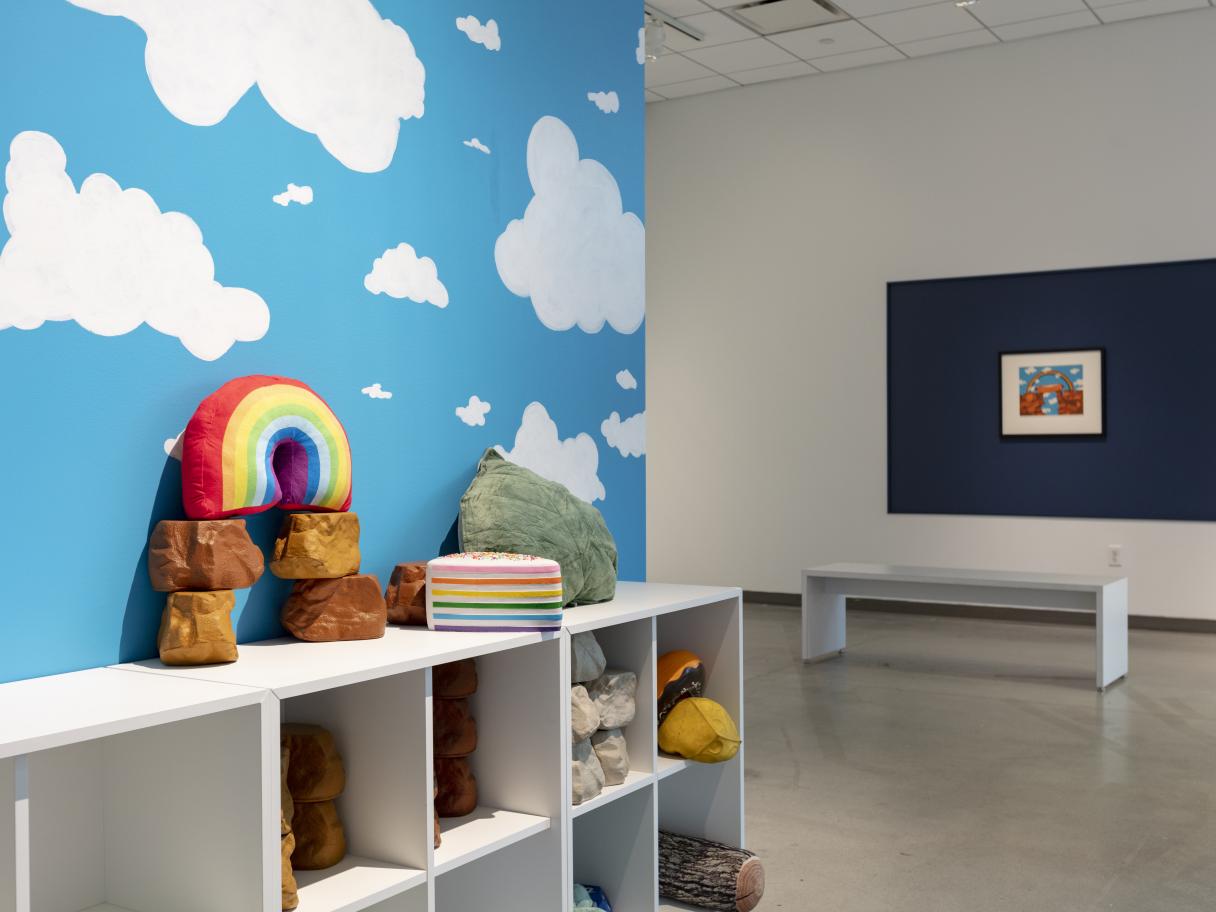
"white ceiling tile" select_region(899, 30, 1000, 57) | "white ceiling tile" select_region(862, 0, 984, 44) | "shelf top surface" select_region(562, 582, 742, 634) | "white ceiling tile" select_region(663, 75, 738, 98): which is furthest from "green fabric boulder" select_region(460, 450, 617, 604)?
"white ceiling tile" select_region(663, 75, 738, 98)

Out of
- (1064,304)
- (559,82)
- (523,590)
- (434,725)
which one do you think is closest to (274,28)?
(559,82)

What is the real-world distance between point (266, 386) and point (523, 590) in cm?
61

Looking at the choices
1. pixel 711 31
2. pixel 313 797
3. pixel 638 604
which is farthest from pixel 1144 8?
pixel 313 797

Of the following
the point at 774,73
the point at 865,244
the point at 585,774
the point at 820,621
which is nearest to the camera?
the point at 585,774

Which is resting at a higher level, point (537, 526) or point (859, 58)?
point (859, 58)

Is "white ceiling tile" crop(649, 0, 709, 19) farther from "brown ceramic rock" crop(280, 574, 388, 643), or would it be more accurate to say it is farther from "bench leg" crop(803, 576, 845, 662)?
"brown ceramic rock" crop(280, 574, 388, 643)

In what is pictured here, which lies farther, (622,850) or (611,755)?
(622,850)

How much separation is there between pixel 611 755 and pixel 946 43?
623cm

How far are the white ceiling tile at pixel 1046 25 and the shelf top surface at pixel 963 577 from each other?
3349mm

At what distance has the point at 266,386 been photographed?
2.08 m

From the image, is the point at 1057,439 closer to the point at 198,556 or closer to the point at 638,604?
the point at 638,604

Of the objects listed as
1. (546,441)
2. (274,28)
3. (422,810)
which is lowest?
(422,810)

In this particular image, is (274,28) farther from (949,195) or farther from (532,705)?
(949,195)

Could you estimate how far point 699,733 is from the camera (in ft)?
9.07
